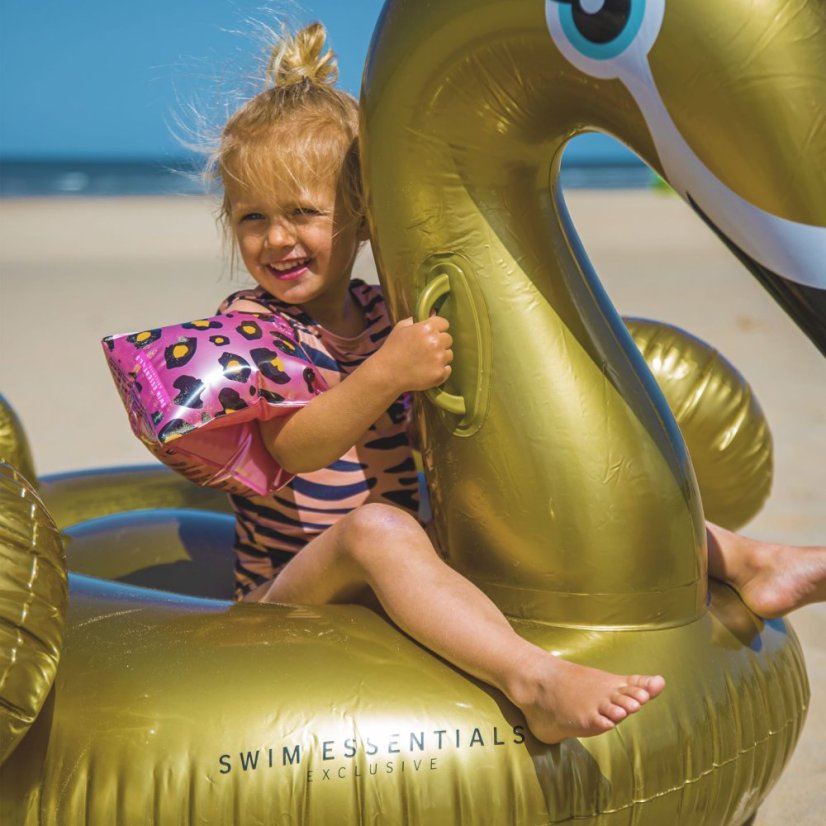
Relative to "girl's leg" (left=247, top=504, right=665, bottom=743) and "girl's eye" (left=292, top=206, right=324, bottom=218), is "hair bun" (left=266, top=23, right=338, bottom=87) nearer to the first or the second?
"girl's eye" (left=292, top=206, right=324, bottom=218)

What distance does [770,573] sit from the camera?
188 centimetres

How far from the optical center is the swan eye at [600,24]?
4.84 feet

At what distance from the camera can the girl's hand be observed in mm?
1728

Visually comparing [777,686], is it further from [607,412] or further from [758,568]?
[607,412]

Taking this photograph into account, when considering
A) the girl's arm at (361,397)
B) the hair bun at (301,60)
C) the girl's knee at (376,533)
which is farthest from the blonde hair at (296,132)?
the girl's knee at (376,533)

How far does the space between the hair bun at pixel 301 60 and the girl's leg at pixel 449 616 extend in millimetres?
766

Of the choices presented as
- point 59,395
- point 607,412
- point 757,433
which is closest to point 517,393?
point 607,412

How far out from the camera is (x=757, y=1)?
4.62 ft

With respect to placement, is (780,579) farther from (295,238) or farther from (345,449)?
(295,238)

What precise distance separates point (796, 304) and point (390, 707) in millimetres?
699

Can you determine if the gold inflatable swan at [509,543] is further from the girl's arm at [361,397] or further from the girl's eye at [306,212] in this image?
the girl's eye at [306,212]

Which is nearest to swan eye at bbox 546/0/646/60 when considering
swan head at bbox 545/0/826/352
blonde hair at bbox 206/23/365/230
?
swan head at bbox 545/0/826/352

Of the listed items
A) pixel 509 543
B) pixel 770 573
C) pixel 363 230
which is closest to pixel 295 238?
pixel 363 230

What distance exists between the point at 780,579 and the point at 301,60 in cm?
114
